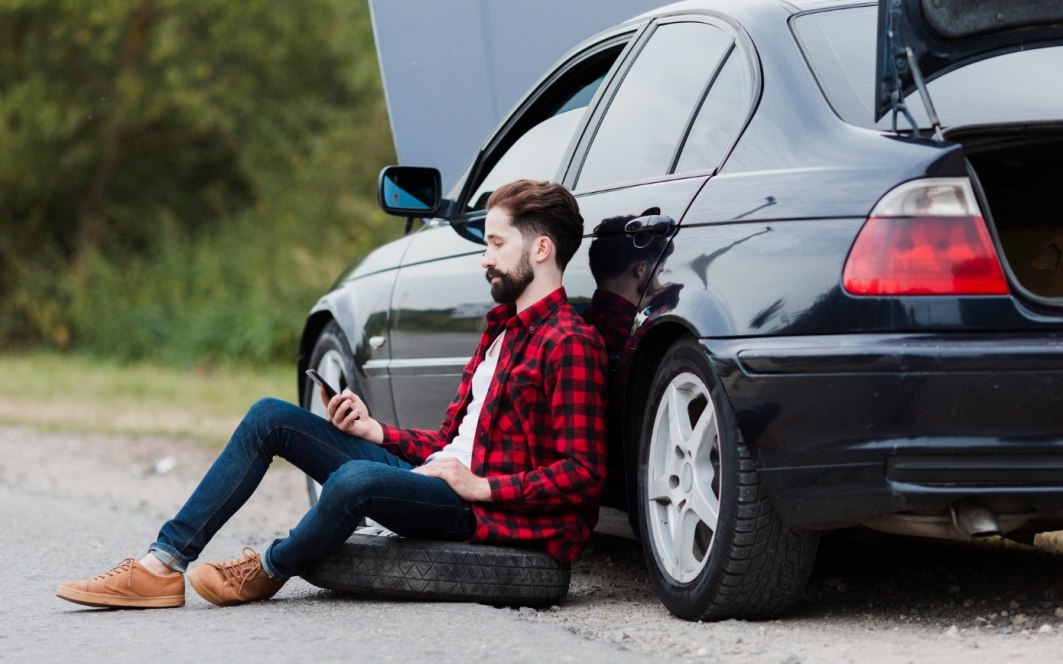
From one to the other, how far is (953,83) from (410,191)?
2.47 m

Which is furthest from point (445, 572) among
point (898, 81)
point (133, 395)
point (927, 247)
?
point (133, 395)

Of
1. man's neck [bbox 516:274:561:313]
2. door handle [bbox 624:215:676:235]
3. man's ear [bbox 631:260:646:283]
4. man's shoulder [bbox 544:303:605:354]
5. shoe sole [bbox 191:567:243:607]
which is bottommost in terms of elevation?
shoe sole [bbox 191:567:243:607]

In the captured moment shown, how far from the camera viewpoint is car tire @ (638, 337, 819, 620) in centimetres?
325

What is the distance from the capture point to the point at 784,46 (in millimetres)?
3492

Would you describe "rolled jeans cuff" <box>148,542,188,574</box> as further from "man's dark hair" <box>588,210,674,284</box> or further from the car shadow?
"man's dark hair" <box>588,210,674,284</box>

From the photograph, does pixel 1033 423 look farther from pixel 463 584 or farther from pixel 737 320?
pixel 463 584

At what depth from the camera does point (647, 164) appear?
3.94m

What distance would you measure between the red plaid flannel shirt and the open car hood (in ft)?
3.62

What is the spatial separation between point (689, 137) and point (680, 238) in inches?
15.4

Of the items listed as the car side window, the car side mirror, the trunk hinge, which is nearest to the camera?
the trunk hinge

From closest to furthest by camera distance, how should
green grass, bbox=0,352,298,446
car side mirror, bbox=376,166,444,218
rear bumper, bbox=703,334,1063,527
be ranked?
rear bumper, bbox=703,334,1063,527, car side mirror, bbox=376,166,444,218, green grass, bbox=0,352,298,446

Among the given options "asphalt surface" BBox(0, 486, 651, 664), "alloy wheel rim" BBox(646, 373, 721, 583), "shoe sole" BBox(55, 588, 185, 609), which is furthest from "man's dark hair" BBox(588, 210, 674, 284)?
"shoe sole" BBox(55, 588, 185, 609)

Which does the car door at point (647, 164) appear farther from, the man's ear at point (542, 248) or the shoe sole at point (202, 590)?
the shoe sole at point (202, 590)

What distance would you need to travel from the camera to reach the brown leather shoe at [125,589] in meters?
3.84
